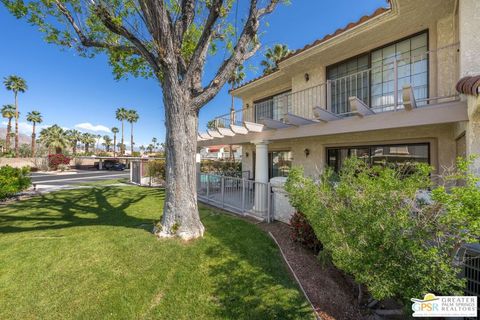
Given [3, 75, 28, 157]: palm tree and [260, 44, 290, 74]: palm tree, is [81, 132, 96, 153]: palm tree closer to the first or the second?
[3, 75, 28, 157]: palm tree

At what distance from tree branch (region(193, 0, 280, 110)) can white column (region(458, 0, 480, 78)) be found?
13.3 ft

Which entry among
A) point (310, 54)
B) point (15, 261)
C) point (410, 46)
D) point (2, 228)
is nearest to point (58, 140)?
point (2, 228)

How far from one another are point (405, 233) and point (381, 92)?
581cm

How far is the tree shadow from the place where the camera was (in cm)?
354

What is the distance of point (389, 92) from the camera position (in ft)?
22.3

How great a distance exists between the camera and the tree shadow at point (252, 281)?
11.6ft

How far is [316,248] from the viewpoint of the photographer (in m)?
5.41

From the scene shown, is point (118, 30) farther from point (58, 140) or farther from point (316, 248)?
point (58, 140)

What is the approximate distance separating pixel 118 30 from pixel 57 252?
5652 mm

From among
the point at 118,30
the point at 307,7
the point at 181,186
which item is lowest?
the point at 181,186

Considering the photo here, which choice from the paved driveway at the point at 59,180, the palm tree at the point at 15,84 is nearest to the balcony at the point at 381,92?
the paved driveway at the point at 59,180

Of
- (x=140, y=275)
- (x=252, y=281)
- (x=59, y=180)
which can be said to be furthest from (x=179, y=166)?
(x=59, y=180)

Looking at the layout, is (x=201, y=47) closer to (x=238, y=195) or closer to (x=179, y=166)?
(x=179, y=166)

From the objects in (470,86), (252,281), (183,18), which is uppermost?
(183,18)
